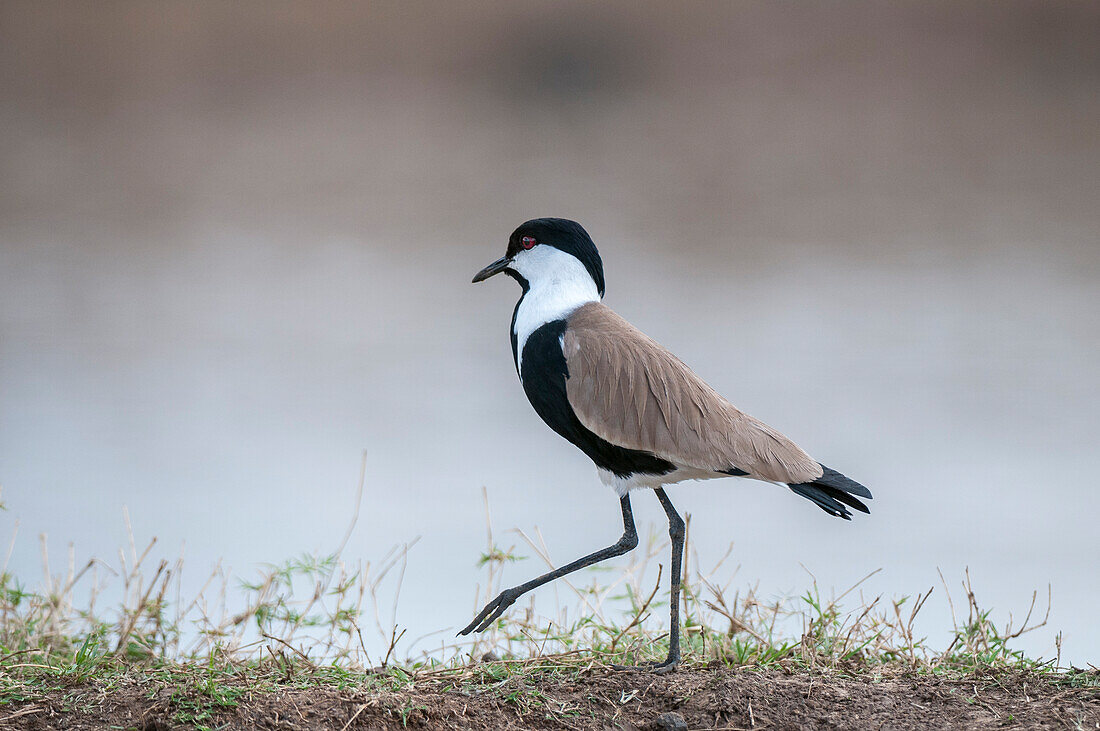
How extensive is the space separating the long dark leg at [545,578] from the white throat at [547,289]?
0.54 meters

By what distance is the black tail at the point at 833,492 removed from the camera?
287cm

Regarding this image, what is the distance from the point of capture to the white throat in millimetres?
3033

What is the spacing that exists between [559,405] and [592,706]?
785 mm

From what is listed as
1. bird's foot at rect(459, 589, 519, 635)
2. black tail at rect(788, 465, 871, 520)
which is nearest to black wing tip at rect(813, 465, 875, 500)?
black tail at rect(788, 465, 871, 520)

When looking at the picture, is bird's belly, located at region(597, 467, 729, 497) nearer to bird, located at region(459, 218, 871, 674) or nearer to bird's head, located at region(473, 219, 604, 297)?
bird, located at region(459, 218, 871, 674)

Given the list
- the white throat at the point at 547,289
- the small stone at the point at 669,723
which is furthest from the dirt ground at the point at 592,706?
the white throat at the point at 547,289

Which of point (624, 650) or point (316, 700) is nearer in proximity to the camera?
point (316, 700)

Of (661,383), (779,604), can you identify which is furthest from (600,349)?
(779,604)

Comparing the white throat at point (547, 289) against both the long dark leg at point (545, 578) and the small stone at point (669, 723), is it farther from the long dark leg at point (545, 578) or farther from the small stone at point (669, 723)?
the small stone at point (669, 723)

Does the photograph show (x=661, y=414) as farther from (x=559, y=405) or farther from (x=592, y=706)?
(x=592, y=706)

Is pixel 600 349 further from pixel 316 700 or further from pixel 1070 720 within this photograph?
pixel 1070 720

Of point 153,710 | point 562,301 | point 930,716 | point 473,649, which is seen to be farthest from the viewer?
point 473,649

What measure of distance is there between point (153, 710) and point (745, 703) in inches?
54.2

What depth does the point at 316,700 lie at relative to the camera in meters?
2.51
